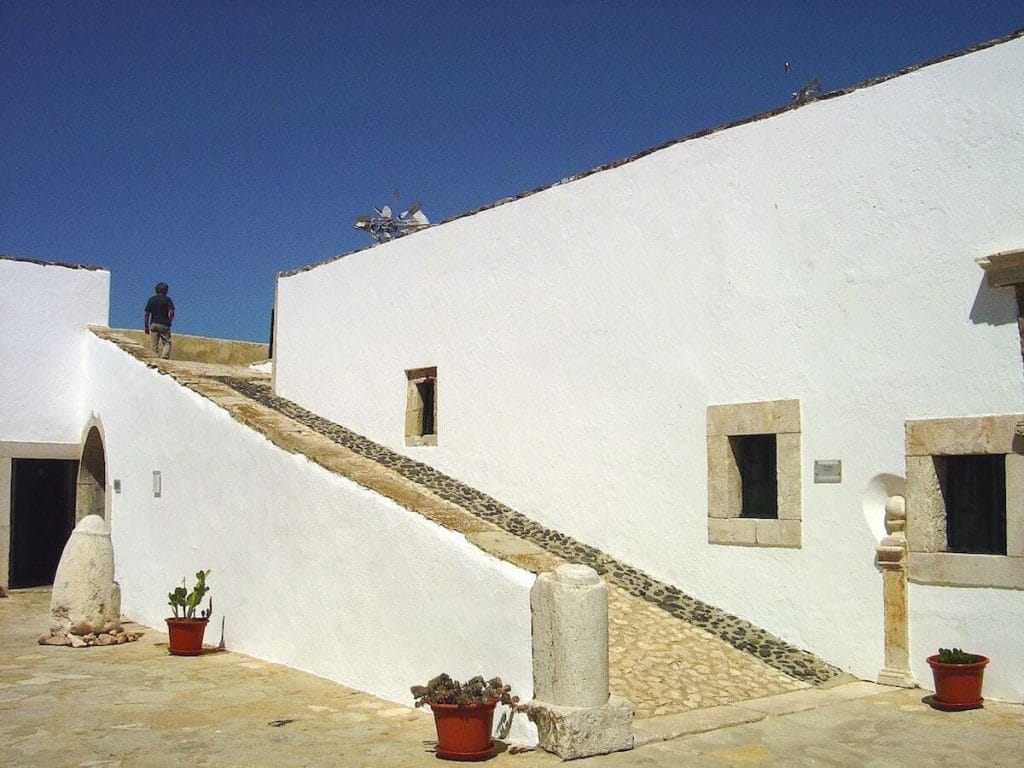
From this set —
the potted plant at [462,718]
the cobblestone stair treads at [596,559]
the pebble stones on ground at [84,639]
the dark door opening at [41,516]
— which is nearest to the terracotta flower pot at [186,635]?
the pebble stones on ground at [84,639]

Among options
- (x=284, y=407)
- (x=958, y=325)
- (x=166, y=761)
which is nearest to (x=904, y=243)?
(x=958, y=325)

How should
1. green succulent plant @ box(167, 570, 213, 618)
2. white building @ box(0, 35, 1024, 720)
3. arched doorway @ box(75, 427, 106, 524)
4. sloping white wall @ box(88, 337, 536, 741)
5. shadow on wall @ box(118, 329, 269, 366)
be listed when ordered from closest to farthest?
sloping white wall @ box(88, 337, 536, 741) → white building @ box(0, 35, 1024, 720) → green succulent plant @ box(167, 570, 213, 618) → arched doorway @ box(75, 427, 106, 524) → shadow on wall @ box(118, 329, 269, 366)

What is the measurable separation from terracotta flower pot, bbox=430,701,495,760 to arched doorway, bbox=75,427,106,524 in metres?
8.70

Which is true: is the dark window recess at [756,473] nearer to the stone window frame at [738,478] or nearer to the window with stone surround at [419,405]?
the stone window frame at [738,478]

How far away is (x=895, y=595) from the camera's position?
6.91 metres

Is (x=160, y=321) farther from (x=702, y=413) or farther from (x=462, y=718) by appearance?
(x=462, y=718)

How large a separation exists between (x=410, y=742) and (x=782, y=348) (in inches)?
159

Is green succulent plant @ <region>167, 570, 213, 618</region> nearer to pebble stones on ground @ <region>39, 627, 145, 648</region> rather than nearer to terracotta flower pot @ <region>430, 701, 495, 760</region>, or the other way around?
pebble stones on ground @ <region>39, 627, 145, 648</region>

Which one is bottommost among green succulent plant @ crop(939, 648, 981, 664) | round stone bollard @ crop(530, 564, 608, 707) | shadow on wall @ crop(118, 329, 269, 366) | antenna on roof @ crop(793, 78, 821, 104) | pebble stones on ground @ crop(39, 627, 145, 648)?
pebble stones on ground @ crop(39, 627, 145, 648)

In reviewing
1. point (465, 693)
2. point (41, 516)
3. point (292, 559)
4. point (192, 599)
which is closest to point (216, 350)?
point (41, 516)

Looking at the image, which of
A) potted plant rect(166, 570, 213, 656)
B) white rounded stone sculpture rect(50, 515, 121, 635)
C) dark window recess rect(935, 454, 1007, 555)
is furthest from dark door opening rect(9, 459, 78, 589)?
dark window recess rect(935, 454, 1007, 555)

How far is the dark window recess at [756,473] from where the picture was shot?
7977 millimetres

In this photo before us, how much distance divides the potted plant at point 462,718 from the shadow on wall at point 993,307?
4008 millimetres

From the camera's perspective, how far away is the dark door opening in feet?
44.2
